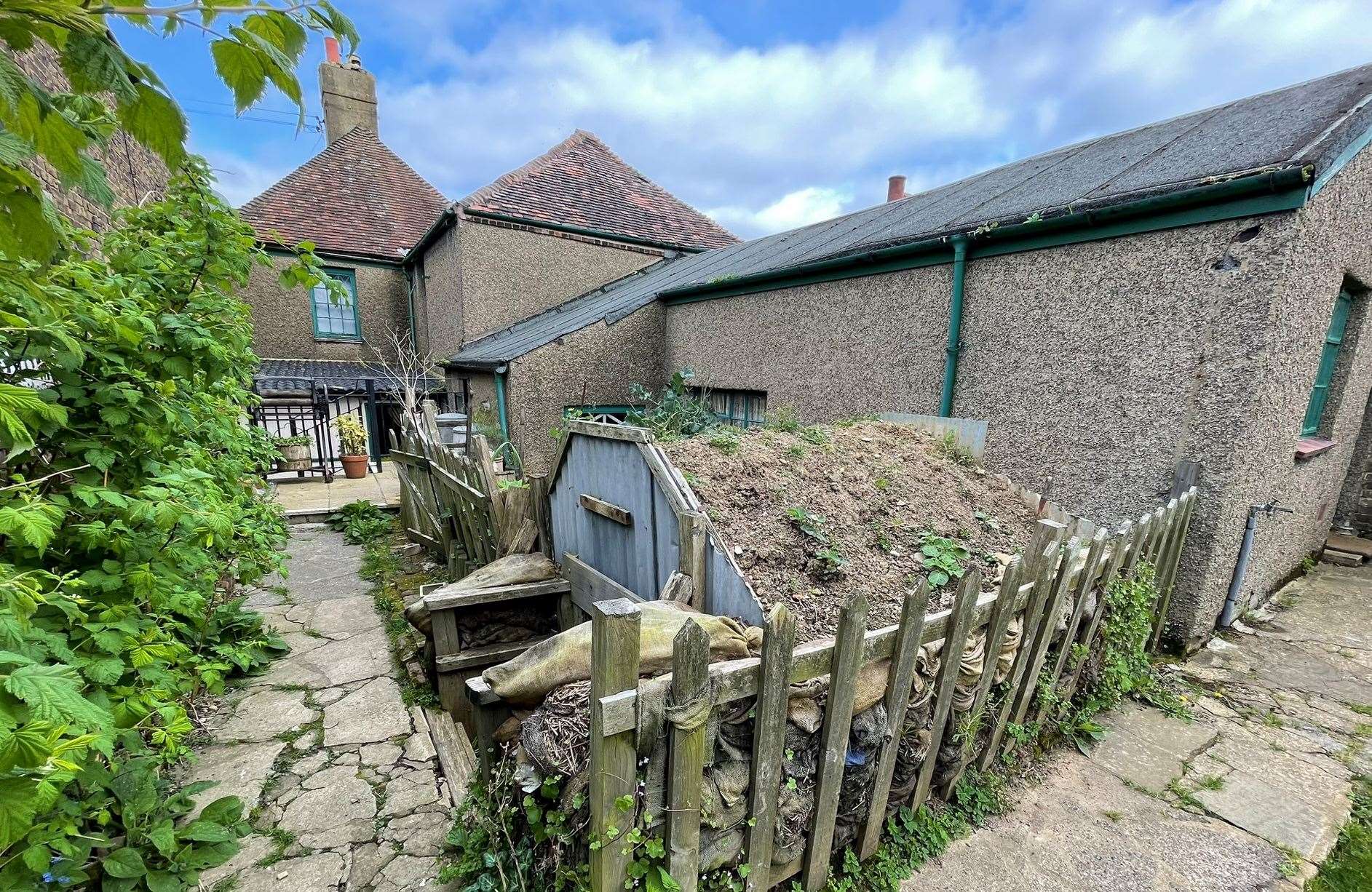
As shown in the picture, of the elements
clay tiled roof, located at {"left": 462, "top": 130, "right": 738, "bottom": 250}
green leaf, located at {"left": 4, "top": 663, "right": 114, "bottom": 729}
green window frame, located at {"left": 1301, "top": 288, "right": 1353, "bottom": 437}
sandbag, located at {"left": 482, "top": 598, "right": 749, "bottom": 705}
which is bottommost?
sandbag, located at {"left": 482, "top": 598, "right": 749, "bottom": 705}

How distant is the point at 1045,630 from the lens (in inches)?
105

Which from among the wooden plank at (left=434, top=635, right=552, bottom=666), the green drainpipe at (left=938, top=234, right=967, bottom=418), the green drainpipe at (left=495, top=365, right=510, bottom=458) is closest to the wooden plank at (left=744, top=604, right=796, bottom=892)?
the wooden plank at (left=434, top=635, right=552, bottom=666)

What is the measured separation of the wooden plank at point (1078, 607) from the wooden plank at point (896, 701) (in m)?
1.20

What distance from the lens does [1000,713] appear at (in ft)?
8.59

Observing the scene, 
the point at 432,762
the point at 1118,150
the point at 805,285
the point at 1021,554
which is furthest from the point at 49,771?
the point at 1118,150

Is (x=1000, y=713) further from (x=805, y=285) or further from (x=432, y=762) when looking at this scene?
(x=805, y=285)

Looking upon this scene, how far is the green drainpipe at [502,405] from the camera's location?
815cm

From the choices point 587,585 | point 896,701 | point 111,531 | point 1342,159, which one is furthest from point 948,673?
point 1342,159

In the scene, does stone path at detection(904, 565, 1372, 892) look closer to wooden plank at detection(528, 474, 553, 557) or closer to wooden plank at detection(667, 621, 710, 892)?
wooden plank at detection(667, 621, 710, 892)

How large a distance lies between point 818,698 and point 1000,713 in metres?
1.26

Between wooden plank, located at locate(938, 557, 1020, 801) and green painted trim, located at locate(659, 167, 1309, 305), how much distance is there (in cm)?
311

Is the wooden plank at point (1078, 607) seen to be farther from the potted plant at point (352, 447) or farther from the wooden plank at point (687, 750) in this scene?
the potted plant at point (352, 447)

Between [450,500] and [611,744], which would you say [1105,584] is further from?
[450,500]

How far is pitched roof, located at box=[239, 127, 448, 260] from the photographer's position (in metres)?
14.5
